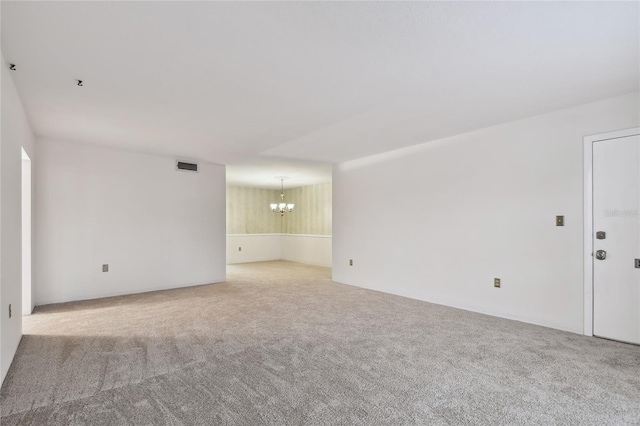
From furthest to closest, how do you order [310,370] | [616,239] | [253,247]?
[253,247]
[616,239]
[310,370]

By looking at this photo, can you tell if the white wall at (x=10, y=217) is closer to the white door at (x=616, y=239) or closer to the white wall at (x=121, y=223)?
the white wall at (x=121, y=223)

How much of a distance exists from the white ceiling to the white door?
61 cm

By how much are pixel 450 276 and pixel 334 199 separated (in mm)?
2856

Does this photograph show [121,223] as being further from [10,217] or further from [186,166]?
[10,217]

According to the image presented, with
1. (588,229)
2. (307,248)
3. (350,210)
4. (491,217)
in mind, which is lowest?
(307,248)

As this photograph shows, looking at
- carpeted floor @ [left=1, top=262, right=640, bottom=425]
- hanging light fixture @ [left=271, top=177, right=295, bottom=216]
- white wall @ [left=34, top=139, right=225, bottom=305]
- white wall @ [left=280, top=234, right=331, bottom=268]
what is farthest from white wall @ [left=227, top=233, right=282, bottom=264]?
carpeted floor @ [left=1, top=262, right=640, bottom=425]

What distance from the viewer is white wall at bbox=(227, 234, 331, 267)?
923 centimetres

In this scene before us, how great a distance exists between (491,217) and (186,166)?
511 centimetres

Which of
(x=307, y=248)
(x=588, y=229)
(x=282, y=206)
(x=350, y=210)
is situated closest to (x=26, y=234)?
(x=350, y=210)

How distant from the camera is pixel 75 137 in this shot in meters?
4.71

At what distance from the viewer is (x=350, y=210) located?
6434mm

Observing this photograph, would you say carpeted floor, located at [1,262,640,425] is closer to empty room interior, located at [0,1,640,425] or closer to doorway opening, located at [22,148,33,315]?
empty room interior, located at [0,1,640,425]

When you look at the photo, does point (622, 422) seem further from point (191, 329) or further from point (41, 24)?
point (41, 24)

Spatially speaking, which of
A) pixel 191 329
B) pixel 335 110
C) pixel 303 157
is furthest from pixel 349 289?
pixel 335 110
